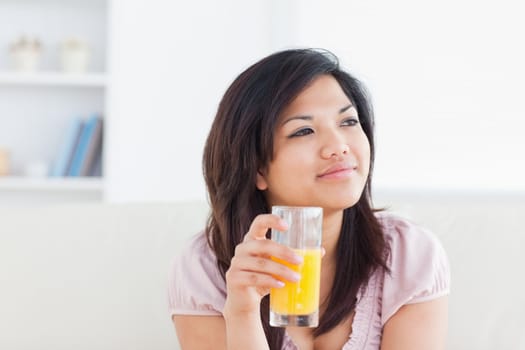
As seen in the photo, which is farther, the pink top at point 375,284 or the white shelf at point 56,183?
the white shelf at point 56,183

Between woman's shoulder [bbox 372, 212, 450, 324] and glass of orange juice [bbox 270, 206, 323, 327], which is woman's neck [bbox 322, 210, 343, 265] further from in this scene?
glass of orange juice [bbox 270, 206, 323, 327]

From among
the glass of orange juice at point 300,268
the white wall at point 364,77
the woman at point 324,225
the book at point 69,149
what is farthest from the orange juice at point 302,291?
the book at point 69,149

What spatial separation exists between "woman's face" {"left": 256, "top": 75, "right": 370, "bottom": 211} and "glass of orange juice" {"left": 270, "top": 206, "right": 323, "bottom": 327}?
0.31 meters

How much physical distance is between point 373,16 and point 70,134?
162 centimetres

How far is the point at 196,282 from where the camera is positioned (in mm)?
1952

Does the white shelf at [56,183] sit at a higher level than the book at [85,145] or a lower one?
lower

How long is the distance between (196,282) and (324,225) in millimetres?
322

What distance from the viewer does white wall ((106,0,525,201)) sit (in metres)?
4.19

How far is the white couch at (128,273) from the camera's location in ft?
6.73

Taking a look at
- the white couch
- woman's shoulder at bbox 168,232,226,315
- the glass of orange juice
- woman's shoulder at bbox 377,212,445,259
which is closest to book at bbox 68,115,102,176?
the white couch

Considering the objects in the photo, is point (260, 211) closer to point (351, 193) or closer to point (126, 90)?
point (351, 193)

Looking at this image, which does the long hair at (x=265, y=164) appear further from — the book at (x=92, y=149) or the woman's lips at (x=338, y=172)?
the book at (x=92, y=149)

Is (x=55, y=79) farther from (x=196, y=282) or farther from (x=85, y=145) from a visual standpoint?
(x=196, y=282)

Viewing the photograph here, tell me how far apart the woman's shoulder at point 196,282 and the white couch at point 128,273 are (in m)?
0.15
